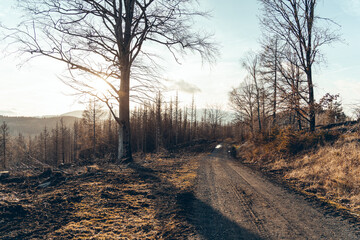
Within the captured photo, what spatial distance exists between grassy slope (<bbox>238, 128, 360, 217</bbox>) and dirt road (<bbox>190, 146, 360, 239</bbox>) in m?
0.89

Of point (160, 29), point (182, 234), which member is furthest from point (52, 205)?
point (160, 29)

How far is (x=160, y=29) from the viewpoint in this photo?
940 centimetres

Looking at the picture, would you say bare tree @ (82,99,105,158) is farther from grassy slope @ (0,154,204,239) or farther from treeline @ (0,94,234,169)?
grassy slope @ (0,154,204,239)

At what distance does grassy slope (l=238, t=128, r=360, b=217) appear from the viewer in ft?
15.9

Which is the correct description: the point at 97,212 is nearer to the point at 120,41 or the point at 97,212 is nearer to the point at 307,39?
the point at 120,41

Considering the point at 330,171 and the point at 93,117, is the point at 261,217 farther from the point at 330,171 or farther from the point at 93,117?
the point at 93,117

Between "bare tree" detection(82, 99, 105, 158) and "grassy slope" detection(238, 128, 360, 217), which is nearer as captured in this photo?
"grassy slope" detection(238, 128, 360, 217)

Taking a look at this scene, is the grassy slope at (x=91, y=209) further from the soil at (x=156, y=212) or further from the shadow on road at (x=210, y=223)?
the shadow on road at (x=210, y=223)

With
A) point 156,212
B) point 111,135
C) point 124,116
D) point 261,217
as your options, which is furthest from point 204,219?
point 111,135

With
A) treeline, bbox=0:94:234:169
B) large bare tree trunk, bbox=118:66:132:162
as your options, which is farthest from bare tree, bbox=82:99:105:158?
large bare tree trunk, bbox=118:66:132:162

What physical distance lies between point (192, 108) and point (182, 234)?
2332 inches

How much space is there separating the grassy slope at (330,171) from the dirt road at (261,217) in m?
0.89

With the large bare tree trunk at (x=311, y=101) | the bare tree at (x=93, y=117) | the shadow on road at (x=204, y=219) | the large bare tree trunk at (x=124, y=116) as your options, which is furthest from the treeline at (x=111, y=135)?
the shadow on road at (x=204, y=219)

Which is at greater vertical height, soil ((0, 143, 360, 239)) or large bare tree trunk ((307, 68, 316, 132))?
large bare tree trunk ((307, 68, 316, 132))
